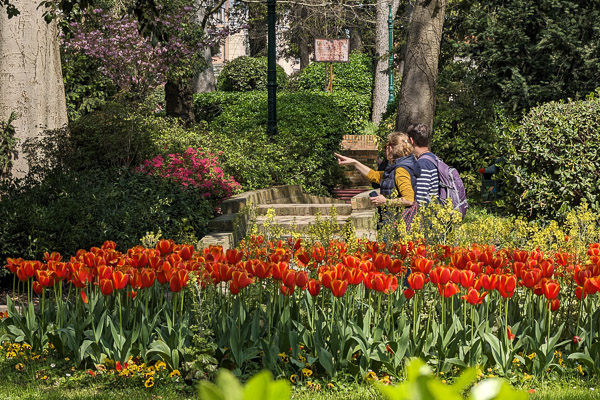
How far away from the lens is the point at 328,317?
4.71 meters

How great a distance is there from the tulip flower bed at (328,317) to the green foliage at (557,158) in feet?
18.2

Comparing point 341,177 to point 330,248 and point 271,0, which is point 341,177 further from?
point 330,248

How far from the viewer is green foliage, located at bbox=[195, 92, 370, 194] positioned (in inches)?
523

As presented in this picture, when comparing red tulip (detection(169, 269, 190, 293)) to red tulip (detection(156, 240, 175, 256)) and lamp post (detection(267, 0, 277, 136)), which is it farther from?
lamp post (detection(267, 0, 277, 136))

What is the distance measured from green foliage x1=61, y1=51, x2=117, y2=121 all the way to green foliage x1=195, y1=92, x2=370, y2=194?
2726 mm

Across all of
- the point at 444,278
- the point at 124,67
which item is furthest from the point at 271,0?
the point at 444,278

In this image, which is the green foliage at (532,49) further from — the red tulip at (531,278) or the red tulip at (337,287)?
the red tulip at (337,287)

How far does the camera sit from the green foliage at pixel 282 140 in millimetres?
13289

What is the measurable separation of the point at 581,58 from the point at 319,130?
6325 millimetres

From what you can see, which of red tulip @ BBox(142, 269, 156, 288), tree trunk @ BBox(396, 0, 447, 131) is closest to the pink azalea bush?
tree trunk @ BBox(396, 0, 447, 131)

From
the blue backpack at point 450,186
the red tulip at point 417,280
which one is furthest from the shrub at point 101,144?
the red tulip at point 417,280

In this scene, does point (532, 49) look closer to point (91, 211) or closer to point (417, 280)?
point (91, 211)

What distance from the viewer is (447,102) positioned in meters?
16.0

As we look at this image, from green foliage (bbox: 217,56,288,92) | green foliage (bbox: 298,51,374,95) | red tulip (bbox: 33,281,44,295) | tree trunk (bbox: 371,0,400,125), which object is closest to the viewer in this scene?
red tulip (bbox: 33,281,44,295)
